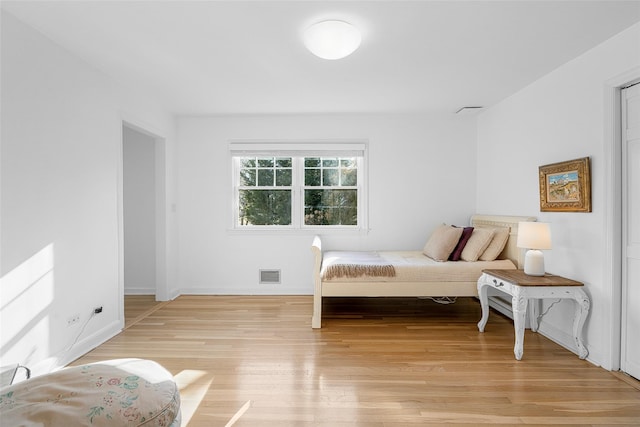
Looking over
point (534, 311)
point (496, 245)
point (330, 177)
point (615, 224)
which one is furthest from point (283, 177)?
point (615, 224)

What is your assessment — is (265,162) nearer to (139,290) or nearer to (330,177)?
(330,177)

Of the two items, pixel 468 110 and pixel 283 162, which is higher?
pixel 468 110

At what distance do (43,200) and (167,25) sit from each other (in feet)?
4.94

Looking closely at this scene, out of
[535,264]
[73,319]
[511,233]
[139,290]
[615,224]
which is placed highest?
[615,224]

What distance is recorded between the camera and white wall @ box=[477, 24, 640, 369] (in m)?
2.45

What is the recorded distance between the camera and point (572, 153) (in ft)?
9.11

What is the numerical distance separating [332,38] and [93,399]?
226cm

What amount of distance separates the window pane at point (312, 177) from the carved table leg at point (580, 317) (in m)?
3.07

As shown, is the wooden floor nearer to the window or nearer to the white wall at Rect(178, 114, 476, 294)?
the white wall at Rect(178, 114, 476, 294)

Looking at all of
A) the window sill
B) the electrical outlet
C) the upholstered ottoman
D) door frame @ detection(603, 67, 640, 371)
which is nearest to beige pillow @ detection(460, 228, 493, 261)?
door frame @ detection(603, 67, 640, 371)

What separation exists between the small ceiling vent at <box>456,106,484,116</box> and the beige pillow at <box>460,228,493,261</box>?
1555mm

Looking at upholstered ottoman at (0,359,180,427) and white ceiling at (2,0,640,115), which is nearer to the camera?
upholstered ottoman at (0,359,180,427)

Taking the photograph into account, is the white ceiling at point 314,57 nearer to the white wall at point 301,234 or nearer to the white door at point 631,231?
the white door at point 631,231

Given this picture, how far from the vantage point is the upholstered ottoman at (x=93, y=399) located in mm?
864
